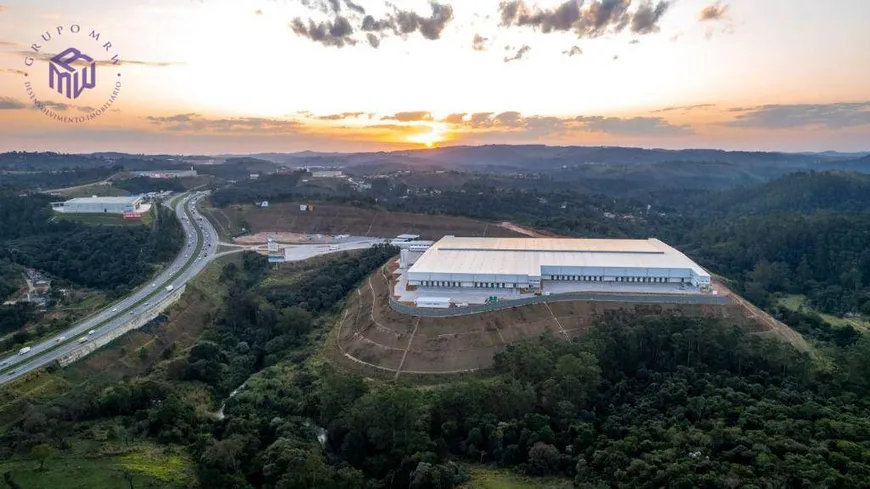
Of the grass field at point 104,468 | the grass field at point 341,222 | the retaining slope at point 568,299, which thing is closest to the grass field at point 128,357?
the grass field at point 104,468

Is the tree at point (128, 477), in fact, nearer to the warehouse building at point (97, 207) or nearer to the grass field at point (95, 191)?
the warehouse building at point (97, 207)

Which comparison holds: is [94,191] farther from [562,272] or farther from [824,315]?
[824,315]

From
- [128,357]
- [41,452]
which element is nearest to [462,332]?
[128,357]

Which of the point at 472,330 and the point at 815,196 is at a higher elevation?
the point at 815,196

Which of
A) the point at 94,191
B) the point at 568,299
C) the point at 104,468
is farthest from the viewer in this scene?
the point at 94,191

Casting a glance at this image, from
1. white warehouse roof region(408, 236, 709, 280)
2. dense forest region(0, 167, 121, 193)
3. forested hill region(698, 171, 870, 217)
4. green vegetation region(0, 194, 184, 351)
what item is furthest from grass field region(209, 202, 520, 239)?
forested hill region(698, 171, 870, 217)

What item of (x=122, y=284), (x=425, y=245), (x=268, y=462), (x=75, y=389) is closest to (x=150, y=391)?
(x=75, y=389)

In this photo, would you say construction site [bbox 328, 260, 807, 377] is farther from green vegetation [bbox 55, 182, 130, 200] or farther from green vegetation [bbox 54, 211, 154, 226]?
green vegetation [bbox 55, 182, 130, 200]

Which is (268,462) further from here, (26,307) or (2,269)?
(2,269)
